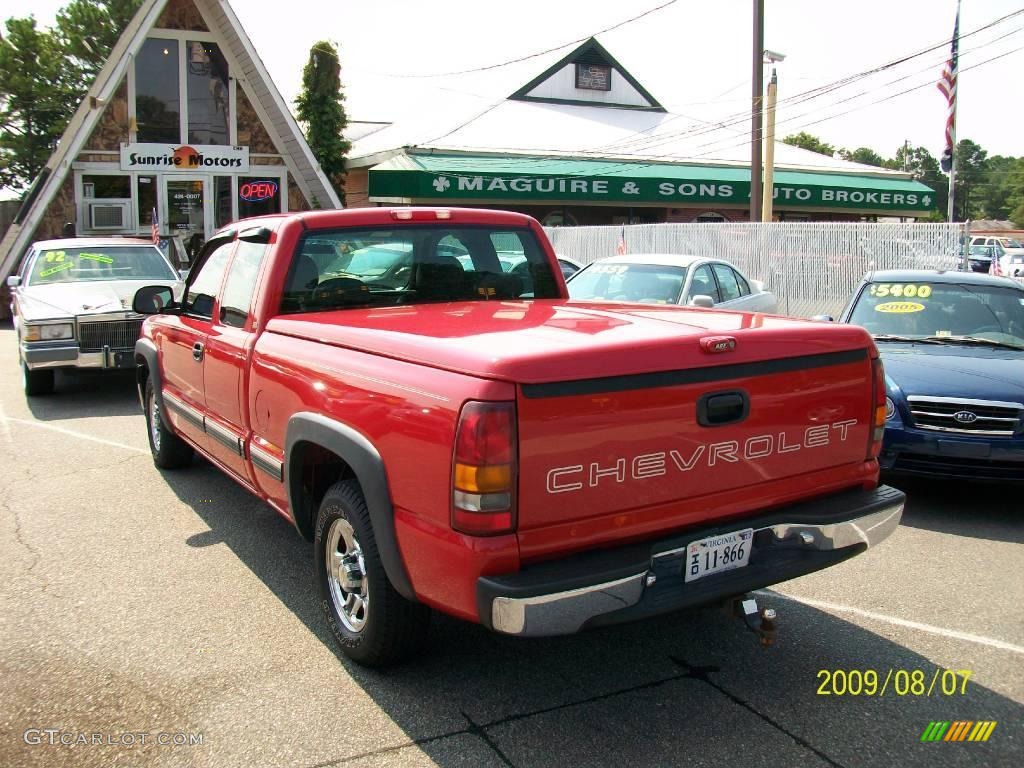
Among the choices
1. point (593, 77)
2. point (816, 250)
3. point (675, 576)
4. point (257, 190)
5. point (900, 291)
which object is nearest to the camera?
point (675, 576)

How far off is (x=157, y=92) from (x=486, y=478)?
73.0 ft

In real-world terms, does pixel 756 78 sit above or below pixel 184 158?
above

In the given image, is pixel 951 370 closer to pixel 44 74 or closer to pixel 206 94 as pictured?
pixel 206 94

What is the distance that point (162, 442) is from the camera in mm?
6734

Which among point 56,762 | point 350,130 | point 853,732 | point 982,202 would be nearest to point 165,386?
point 56,762

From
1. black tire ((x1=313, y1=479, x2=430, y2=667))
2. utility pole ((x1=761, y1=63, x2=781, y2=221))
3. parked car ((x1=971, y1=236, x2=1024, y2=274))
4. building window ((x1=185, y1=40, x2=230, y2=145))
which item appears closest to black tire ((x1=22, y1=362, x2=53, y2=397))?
black tire ((x1=313, y1=479, x2=430, y2=667))

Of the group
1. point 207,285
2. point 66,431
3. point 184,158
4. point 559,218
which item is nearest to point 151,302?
point 207,285

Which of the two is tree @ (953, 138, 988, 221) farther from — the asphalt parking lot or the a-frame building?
the asphalt parking lot

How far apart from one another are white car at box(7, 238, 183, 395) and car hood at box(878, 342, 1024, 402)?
7046mm

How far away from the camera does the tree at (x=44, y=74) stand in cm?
4316

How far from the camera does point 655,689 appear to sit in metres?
3.59

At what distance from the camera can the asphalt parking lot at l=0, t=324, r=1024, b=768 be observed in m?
3.19

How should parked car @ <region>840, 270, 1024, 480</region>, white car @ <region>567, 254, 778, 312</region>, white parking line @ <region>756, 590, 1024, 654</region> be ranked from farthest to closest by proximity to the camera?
white car @ <region>567, 254, 778, 312</region> < parked car @ <region>840, 270, 1024, 480</region> < white parking line @ <region>756, 590, 1024, 654</region>

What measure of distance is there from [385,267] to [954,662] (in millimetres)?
3321
